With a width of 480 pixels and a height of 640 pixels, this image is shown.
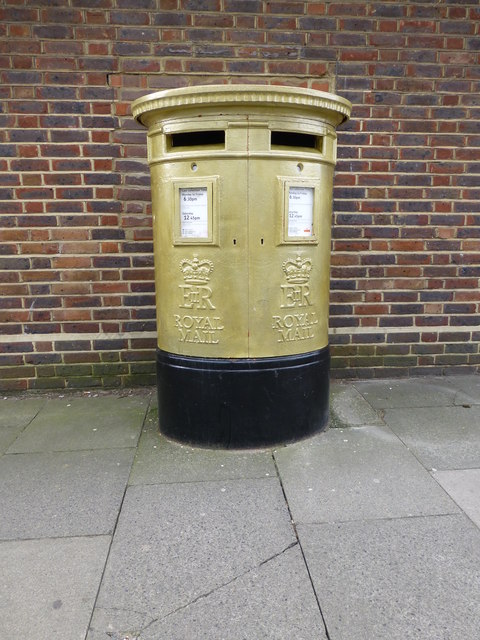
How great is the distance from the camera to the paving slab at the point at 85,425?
3.13 metres

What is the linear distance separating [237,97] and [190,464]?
2.16m

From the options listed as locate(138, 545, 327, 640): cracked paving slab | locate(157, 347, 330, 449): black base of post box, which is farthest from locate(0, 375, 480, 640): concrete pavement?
locate(157, 347, 330, 449): black base of post box

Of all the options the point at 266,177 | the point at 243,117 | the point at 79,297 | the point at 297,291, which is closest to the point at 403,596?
the point at 297,291

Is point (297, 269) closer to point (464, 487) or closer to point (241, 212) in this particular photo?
point (241, 212)

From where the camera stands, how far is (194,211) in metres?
2.82

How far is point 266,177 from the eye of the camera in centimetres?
275

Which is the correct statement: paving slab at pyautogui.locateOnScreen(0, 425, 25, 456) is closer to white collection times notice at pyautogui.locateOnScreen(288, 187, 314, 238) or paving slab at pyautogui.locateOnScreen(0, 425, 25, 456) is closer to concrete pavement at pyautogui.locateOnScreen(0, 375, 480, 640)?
concrete pavement at pyautogui.locateOnScreen(0, 375, 480, 640)

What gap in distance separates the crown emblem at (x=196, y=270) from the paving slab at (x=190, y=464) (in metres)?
1.10

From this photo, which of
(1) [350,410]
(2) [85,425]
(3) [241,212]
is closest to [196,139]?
(3) [241,212]

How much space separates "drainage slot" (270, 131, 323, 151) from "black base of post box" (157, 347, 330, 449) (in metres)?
1.35

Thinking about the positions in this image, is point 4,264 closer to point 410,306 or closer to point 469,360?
point 410,306

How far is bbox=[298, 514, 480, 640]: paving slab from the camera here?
5.46ft

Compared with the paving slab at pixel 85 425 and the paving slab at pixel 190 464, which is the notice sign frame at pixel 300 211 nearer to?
the paving slab at pixel 190 464

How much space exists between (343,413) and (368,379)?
888 mm
